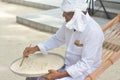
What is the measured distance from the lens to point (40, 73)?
171 cm

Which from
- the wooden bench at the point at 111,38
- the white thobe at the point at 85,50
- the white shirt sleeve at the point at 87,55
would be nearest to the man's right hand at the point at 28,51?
the white thobe at the point at 85,50

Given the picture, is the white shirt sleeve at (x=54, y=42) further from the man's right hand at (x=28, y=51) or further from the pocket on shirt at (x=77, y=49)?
the pocket on shirt at (x=77, y=49)

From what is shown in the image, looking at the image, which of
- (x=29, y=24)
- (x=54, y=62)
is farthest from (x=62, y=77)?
(x=29, y=24)

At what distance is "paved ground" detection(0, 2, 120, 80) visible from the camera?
3088 mm

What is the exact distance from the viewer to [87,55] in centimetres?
171

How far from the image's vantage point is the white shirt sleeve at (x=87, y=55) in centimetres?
171

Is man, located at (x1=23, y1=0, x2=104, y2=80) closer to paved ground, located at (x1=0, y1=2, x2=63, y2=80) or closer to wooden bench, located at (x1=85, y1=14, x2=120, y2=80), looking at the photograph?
wooden bench, located at (x1=85, y1=14, x2=120, y2=80)

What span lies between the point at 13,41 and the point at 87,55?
2.66 meters

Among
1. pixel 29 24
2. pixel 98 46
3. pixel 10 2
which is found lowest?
pixel 10 2

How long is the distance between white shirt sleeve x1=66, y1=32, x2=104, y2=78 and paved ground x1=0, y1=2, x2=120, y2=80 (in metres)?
1.29

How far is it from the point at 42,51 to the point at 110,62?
1.61 ft

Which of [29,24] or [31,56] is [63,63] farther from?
[29,24]

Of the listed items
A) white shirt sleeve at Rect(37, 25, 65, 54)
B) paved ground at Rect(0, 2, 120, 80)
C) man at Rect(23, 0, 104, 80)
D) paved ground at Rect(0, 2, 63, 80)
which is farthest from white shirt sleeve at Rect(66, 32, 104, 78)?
paved ground at Rect(0, 2, 63, 80)

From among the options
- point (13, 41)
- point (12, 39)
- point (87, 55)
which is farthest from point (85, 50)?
point (12, 39)
